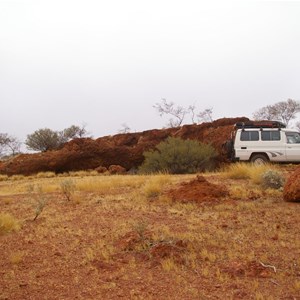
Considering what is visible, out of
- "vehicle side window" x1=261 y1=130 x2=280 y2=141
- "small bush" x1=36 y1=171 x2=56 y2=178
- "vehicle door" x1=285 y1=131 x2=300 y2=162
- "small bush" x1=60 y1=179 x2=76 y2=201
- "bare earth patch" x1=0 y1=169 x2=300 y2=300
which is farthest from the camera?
"small bush" x1=36 y1=171 x2=56 y2=178

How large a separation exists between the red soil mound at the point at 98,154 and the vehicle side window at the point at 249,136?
6.51 metres

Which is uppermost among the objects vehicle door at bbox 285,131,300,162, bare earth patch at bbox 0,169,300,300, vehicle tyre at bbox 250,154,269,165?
vehicle door at bbox 285,131,300,162

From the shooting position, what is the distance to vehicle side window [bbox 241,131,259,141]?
62.6ft

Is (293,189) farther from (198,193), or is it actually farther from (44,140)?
(44,140)

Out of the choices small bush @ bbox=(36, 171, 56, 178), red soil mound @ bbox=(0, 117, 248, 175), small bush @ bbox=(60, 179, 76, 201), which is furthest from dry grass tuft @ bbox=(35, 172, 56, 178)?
small bush @ bbox=(60, 179, 76, 201)

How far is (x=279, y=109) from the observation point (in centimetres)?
4353

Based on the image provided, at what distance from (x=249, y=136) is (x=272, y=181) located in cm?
847

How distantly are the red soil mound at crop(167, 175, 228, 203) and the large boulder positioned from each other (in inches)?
59.1

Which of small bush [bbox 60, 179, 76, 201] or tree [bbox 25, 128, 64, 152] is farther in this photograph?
tree [bbox 25, 128, 64, 152]

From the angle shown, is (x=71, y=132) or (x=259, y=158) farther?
(x=71, y=132)

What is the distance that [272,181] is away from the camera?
10930 mm

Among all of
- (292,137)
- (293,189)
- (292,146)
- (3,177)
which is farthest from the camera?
(3,177)

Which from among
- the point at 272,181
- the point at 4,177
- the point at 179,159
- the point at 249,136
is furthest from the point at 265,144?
the point at 4,177

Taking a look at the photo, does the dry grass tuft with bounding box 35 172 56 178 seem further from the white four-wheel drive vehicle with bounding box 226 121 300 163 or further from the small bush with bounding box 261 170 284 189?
the small bush with bounding box 261 170 284 189
